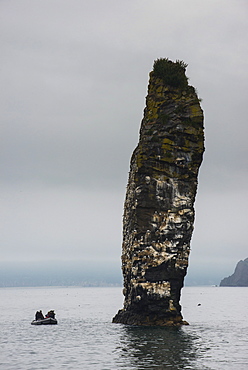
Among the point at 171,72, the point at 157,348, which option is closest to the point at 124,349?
the point at 157,348

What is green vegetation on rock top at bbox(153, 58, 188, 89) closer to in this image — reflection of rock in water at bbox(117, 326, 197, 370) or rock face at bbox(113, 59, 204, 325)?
rock face at bbox(113, 59, 204, 325)

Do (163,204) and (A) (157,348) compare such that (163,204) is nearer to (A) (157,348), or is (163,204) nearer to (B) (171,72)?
(B) (171,72)

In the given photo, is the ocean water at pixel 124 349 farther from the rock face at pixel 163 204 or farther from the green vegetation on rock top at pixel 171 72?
the green vegetation on rock top at pixel 171 72

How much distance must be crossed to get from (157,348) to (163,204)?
63.9 feet

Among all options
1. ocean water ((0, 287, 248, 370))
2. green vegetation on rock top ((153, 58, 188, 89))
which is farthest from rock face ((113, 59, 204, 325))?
ocean water ((0, 287, 248, 370))

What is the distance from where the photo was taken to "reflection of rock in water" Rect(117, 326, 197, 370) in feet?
140

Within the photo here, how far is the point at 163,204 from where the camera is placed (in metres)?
65.5

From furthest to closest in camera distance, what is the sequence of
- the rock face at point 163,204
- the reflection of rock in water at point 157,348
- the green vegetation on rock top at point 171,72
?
the green vegetation on rock top at point 171,72
the rock face at point 163,204
the reflection of rock in water at point 157,348

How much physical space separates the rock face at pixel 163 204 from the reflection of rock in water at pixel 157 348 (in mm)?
3514

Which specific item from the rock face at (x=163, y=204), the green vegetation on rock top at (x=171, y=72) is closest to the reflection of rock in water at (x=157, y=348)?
the rock face at (x=163, y=204)

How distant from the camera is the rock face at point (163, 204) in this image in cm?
6456

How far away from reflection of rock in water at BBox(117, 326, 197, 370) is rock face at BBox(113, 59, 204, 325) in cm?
351

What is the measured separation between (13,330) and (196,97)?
3426 cm

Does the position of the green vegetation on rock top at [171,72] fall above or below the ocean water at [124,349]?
above
